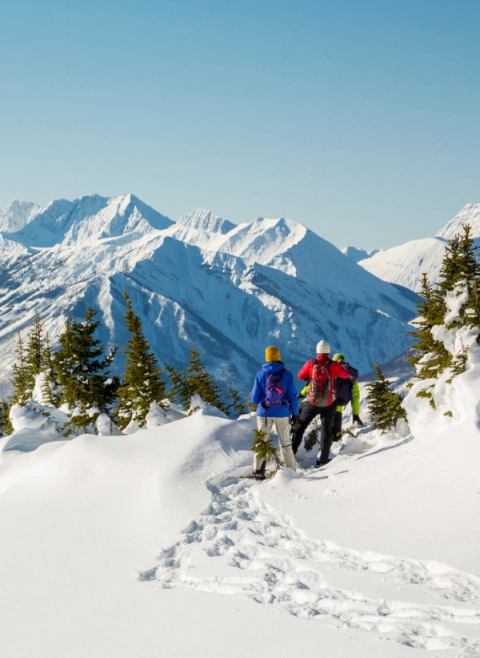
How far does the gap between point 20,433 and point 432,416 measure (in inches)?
501

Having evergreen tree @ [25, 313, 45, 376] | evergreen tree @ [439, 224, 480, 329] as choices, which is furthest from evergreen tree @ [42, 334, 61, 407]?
evergreen tree @ [439, 224, 480, 329]

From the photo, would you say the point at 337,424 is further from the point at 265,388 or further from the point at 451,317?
the point at 451,317

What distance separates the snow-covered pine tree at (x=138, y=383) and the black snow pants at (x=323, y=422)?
763 cm

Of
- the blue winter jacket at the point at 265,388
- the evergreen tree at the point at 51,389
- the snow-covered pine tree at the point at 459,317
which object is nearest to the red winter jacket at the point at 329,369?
the blue winter jacket at the point at 265,388

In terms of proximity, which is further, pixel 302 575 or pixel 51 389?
pixel 51 389

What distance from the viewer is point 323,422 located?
13539 mm

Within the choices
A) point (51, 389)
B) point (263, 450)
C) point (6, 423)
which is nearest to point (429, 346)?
point (263, 450)

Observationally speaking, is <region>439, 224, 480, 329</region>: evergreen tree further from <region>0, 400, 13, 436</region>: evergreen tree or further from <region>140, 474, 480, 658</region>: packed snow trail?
<region>0, 400, 13, 436</region>: evergreen tree

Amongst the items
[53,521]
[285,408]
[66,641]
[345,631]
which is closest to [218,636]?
[345,631]

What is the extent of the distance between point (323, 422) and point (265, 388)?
6.33 feet

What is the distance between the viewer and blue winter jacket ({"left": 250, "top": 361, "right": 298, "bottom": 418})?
40.9 ft

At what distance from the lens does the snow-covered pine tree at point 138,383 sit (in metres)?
20.2

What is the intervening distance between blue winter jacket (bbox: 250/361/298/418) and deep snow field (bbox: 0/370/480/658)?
1.31m

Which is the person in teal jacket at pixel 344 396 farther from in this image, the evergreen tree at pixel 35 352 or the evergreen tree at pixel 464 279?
the evergreen tree at pixel 35 352
